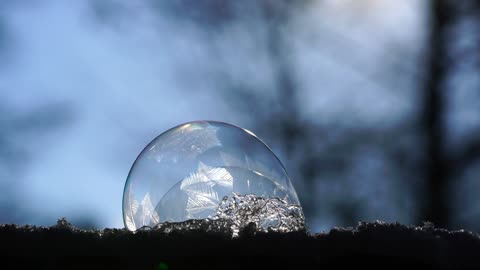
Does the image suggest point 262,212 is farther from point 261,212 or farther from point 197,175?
point 197,175

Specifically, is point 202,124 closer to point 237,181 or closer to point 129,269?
point 237,181

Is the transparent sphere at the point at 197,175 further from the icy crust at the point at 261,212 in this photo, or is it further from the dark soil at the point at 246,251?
the dark soil at the point at 246,251

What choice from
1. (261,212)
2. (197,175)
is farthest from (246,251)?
(197,175)

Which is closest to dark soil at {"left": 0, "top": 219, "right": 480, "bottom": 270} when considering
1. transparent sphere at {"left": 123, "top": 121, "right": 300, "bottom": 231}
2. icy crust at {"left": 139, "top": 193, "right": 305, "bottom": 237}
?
icy crust at {"left": 139, "top": 193, "right": 305, "bottom": 237}

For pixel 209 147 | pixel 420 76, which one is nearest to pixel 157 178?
pixel 209 147

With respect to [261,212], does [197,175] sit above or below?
above

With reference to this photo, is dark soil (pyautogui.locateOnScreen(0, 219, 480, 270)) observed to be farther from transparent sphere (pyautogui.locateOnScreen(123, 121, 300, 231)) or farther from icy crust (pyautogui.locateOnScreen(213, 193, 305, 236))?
transparent sphere (pyautogui.locateOnScreen(123, 121, 300, 231))
